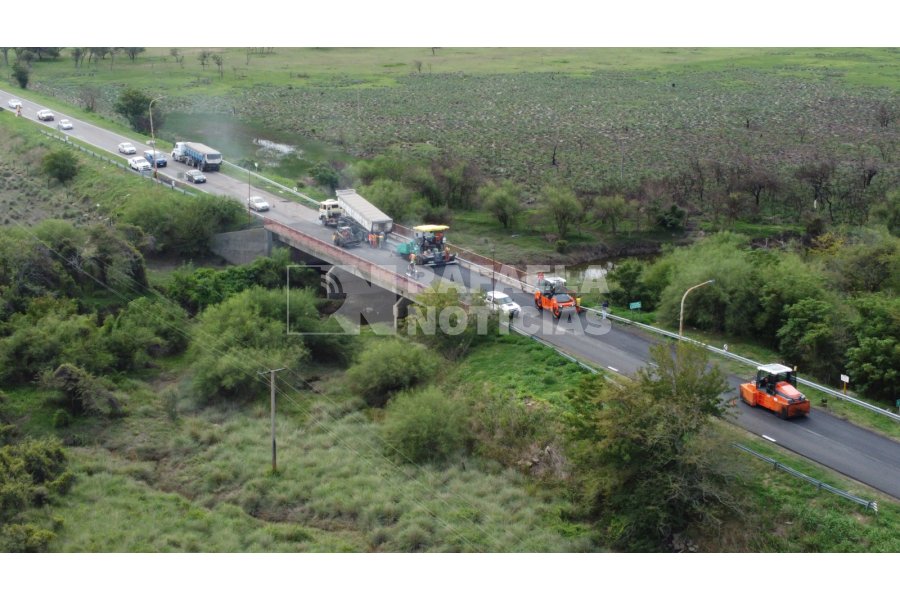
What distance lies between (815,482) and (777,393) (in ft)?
17.5

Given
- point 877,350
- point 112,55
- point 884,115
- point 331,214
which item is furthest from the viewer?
point 112,55

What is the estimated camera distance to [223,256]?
63.6 m

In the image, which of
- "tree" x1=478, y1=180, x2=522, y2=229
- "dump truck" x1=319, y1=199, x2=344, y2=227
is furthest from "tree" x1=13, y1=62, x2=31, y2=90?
"tree" x1=478, y1=180, x2=522, y2=229

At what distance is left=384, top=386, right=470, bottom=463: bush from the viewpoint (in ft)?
126

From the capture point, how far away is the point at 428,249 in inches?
2172

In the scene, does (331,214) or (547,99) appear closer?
(331,214)

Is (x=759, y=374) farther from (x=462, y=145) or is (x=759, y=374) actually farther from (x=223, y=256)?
(x=462, y=145)

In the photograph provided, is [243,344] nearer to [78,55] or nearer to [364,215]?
[364,215]

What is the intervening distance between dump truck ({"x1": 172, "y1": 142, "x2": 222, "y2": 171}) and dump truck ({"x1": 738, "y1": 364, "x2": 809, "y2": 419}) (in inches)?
1931

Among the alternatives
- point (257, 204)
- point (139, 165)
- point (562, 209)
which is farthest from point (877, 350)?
point (139, 165)

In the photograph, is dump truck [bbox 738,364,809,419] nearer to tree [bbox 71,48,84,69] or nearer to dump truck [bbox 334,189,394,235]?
dump truck [bbox 334,189,394,235]

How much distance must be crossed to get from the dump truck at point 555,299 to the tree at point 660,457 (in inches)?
582

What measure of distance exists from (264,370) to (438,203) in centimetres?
3343

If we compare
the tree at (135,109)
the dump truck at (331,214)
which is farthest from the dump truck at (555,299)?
the tree at (135,109)
